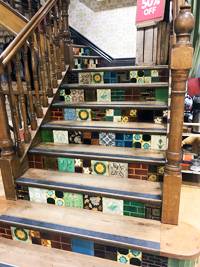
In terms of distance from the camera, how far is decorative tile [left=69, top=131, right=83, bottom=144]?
187cm

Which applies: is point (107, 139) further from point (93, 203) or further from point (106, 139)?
point (93, 203)

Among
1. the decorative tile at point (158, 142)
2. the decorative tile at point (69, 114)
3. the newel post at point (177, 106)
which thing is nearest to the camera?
the newel post at point (177, 106)

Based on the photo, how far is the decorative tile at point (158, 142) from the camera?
1.66 metres

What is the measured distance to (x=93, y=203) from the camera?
152 cm

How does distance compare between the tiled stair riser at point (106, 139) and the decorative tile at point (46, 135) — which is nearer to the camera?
the tiled stair riser at point (106, 139)

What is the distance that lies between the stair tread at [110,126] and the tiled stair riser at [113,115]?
0.05 metres

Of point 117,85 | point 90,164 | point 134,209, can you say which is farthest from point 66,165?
point 117,85

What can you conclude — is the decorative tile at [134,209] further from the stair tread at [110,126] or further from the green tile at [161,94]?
the green tile at [161,94]

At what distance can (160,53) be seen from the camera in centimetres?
256

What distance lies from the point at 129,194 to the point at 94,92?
3.48ft

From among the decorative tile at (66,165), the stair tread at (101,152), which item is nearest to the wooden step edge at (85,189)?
the decorative tile at (66,165)

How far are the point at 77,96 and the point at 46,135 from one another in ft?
1.62

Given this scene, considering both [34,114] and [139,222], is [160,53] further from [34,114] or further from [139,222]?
[139,222]

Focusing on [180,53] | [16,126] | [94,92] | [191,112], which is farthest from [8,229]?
[191,112]
